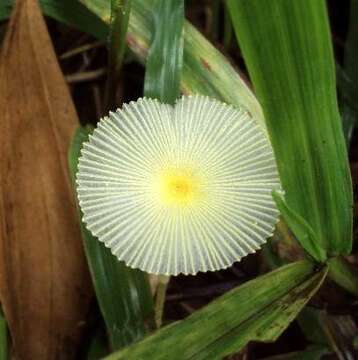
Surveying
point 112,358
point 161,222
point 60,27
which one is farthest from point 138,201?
point 60,27

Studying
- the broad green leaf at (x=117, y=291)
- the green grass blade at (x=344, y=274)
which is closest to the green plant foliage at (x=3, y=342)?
the broad green leaf at (x=117, y=291)

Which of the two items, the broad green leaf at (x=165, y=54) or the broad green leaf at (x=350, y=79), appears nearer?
the broad green leaf at (x=165, y=54)

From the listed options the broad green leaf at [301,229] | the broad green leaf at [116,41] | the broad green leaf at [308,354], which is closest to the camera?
the broad green leaf at [301,229]

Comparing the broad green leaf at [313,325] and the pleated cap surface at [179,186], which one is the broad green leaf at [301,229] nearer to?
the pleated cap surface at [179,186]

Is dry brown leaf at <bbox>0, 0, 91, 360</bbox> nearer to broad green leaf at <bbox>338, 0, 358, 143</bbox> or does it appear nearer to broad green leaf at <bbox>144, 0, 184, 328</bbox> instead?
broad green leaf at <bbox>144, 0, 184, 328</bbox>

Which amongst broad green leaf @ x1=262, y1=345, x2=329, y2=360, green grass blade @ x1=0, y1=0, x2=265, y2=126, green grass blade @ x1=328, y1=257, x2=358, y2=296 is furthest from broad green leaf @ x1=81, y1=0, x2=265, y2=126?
broad green leaf @ x1=262, y1=345, x2=329, y2=360

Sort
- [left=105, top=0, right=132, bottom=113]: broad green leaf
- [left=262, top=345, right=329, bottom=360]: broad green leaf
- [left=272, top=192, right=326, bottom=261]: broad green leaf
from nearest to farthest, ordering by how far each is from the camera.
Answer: [left=272, top=192, right=326, bottom=261]: broad green leaf < [left=105, top=0, right=132, bottom=113]: broad green leaf < [left=262, top=345, right=329, bottom=360]: broad green leaf

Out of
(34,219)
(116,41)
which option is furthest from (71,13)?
(34,219)

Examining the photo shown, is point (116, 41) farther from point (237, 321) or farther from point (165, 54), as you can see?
point (237, 321)
